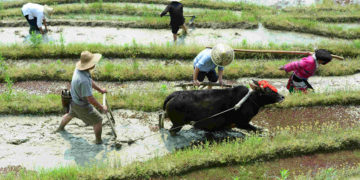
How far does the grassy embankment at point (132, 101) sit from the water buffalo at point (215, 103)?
4.91 ft

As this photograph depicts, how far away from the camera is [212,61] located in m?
6.97

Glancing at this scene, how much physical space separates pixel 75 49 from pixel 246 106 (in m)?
6.02

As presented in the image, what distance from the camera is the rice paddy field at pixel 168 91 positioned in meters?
5.88

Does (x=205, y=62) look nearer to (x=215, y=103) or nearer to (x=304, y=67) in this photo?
(x=215, y=103)

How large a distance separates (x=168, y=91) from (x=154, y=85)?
2.27 ft

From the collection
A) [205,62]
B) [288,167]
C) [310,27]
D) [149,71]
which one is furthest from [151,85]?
[310,27]

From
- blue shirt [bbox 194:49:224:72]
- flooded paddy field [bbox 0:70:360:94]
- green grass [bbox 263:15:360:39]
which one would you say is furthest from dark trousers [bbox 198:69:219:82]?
green grass [bbox 263:15:360:39]

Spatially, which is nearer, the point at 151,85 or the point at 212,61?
the point at 212,61

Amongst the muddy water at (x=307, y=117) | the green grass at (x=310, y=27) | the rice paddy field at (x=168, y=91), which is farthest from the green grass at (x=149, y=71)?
the green grass at (x=310, y=27)

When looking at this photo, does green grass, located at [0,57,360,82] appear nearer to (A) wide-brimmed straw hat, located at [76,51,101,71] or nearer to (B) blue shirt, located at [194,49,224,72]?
(B) blue shirt, located at [194,49,224,72]

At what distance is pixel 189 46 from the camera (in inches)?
423

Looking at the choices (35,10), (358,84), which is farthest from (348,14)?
(35,10)

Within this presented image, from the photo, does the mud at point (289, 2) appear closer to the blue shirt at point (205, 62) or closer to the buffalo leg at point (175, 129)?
the blue shirt at point (205, 62)

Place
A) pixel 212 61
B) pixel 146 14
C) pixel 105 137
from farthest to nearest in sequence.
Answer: pixel 146 14 → pixel 212 61 → pixel 105 137
